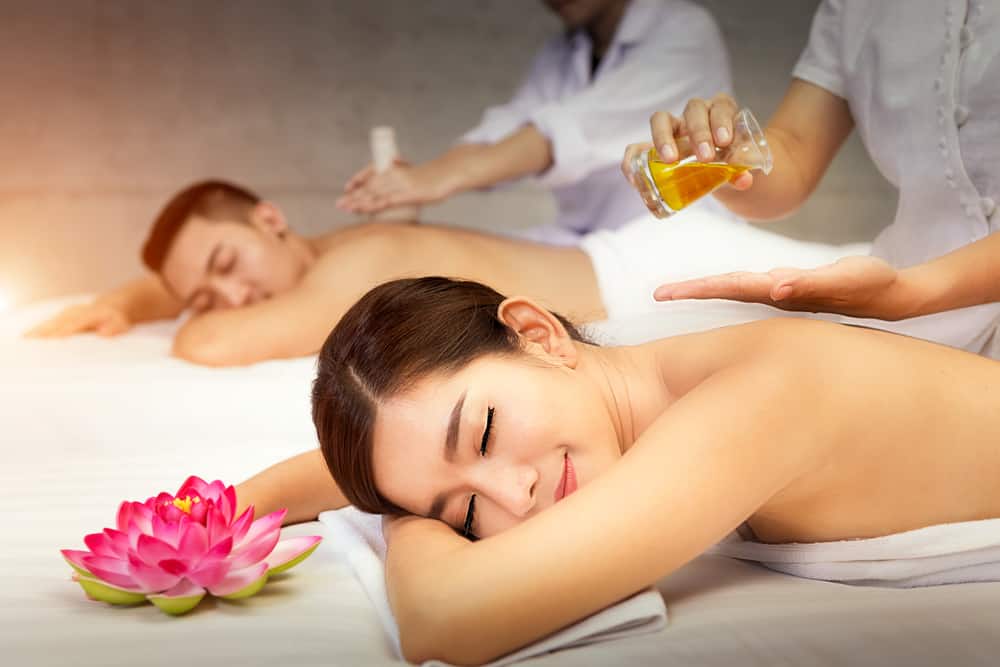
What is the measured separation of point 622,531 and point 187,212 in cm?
186

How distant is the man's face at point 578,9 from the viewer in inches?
104

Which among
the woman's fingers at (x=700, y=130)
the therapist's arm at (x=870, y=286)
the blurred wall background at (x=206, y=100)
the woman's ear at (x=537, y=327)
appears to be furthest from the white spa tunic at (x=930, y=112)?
the blurred wall background at (x=206, y=100)

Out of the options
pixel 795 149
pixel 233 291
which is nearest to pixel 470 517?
pixel 795 149

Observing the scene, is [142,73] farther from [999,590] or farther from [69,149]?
[999,590]

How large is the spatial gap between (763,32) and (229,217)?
195cm

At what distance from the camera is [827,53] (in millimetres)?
1430

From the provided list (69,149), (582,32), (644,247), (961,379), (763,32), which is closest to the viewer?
(961,379)

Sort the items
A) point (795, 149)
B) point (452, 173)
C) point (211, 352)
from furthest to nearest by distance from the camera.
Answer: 1. point (452, 173)
2. point (211, 352)
3. point (795, 149)

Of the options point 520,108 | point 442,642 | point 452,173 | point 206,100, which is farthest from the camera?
point 206,100

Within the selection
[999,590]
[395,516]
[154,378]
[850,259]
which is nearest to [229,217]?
[154,378]

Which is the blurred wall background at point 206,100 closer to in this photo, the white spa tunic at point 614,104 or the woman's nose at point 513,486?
the white spa tunic at point 614,104

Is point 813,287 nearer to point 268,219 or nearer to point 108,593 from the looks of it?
point 108,593

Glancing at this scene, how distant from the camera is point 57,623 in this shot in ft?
A: 2.96

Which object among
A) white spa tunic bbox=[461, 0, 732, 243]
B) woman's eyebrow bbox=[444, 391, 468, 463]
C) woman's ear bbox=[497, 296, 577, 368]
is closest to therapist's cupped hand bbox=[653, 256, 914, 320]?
woman's ear bbox=[497, 296, 577, 368]
